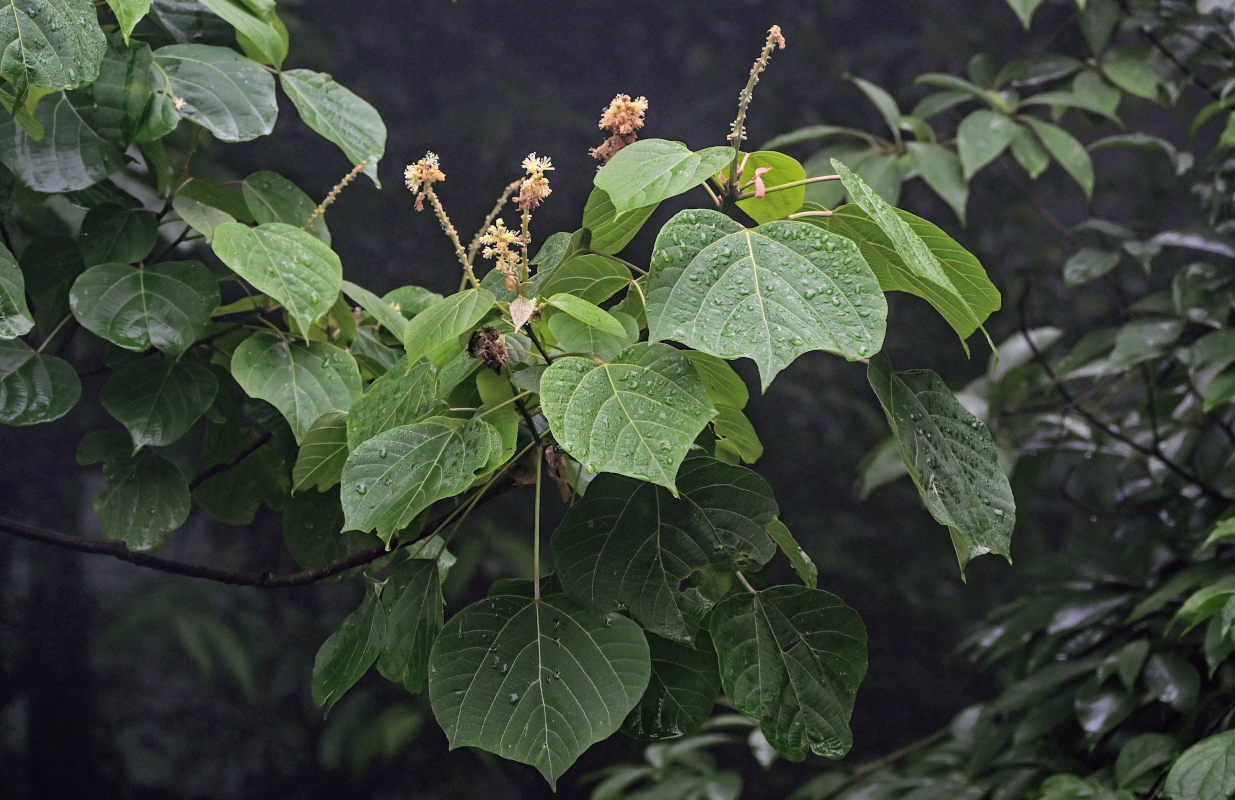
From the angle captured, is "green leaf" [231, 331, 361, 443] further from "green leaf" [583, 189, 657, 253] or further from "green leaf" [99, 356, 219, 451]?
"green leaf" [583, 189, 657, 253]

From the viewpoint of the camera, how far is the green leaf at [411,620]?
1.81 ft

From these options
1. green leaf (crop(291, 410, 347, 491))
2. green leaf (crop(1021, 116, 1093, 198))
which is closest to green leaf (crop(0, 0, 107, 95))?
green leaf (crop(291, 410, 347, 491))

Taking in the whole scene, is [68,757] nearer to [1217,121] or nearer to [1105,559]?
[1105,559]

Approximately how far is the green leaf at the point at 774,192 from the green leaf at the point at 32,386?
0.48m

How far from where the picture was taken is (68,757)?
5.61 ft

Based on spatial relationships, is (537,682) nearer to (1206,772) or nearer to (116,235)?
(116,235)

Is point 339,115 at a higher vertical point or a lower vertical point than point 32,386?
higher

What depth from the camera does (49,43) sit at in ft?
1.91

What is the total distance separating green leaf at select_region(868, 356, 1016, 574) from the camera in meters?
0.48

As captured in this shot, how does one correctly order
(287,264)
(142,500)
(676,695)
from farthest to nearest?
(142,500) → (287,264) → (676,695)

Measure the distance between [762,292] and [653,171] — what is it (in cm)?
8

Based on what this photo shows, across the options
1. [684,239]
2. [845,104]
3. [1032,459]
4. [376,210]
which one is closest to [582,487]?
[684,239]

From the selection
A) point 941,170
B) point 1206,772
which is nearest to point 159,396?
point 1206,772

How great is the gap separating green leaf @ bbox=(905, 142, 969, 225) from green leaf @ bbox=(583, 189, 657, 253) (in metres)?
0.96
